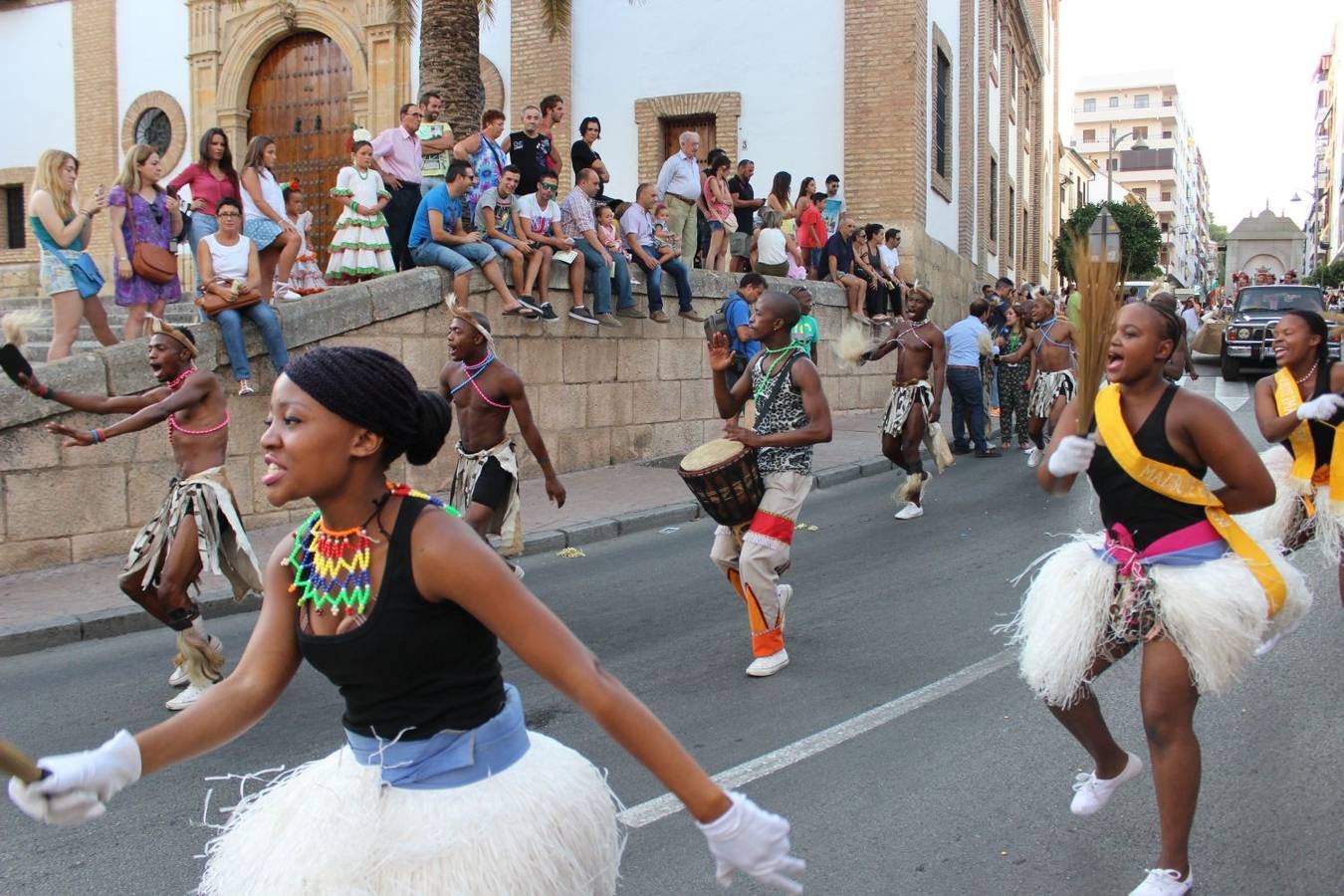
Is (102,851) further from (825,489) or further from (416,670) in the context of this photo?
(825,489)

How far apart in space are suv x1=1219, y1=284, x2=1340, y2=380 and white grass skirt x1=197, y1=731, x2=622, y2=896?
24325mm

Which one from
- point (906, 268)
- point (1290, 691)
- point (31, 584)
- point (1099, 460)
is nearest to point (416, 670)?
point (1099, 460)

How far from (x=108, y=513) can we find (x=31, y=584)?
3.10 ft

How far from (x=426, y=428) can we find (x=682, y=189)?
14.3m

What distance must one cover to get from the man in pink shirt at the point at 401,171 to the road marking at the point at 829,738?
8460mm

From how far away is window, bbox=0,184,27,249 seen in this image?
23.9 meters

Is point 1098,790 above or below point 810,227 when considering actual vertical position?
below

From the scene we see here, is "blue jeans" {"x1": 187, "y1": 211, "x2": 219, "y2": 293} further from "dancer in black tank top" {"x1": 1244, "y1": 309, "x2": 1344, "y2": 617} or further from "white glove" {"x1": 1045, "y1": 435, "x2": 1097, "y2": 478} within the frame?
"white glove" {"x1": 1045, "y1": 435, "x2": 1097, "y2": 478}

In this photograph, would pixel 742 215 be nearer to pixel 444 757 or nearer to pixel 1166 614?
pixel 1166 614

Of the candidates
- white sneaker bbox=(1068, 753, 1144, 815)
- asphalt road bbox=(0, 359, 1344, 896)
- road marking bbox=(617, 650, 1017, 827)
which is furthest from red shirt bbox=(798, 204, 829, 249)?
white sneaker bbox=(1068, 753, 1144, 815)

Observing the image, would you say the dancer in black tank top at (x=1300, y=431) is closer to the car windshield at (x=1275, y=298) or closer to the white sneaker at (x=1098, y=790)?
the white sneaker at (x=1098, y=790)

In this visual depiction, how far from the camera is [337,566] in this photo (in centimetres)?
241

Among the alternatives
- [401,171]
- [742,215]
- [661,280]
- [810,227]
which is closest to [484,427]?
[401,171]

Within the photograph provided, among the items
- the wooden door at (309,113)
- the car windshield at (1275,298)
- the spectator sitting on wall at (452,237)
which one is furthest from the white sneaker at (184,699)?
the car windshield at (1275,298)
